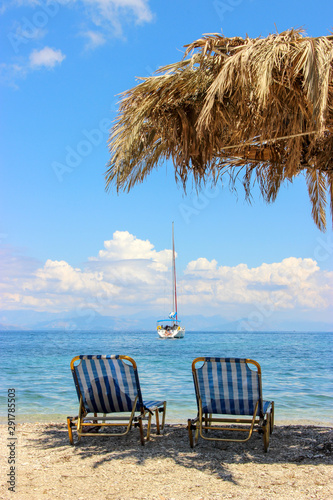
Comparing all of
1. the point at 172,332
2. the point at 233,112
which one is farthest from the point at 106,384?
the point at 172,332

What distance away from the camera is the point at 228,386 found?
419 cm

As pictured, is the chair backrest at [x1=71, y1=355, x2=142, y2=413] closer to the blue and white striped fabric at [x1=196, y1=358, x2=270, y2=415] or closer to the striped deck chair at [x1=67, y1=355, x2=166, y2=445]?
the striped deck chair at [x1=67, y1=355, x2=166, y2=445]

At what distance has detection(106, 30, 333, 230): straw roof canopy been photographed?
385 centimetres

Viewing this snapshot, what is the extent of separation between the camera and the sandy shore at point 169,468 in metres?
3.19

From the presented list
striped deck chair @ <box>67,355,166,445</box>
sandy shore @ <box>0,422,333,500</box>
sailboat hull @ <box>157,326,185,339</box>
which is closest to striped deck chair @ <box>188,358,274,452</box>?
sandy shore @ <box>0,422,333,500</box>

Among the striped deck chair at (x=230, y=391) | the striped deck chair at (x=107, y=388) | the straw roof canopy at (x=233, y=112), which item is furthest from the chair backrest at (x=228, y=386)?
the straw roof canopy at (x=233, y=112)

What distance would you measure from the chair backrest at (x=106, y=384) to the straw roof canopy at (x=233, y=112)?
1917 millimetres

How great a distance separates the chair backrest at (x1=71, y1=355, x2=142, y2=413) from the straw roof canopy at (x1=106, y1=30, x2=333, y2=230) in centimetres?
192

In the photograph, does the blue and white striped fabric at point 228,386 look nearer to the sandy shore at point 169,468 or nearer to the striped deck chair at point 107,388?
the sandy shore at point 169,468

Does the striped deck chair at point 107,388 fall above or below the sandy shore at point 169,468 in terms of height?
above

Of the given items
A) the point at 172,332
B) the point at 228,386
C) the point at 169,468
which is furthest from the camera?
the point at 172,332

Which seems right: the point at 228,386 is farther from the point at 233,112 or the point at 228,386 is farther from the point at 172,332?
the point at 172,332

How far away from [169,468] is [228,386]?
907 millimetres

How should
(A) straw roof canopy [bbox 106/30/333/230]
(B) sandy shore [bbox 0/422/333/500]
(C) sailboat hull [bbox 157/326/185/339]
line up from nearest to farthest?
(B) sandy shore [bbox 0/422/333/500]
(A) straw roof canopy [bbox 106/30/333/230]
(C) sailboat hull [bbox 157/326/185/339]
